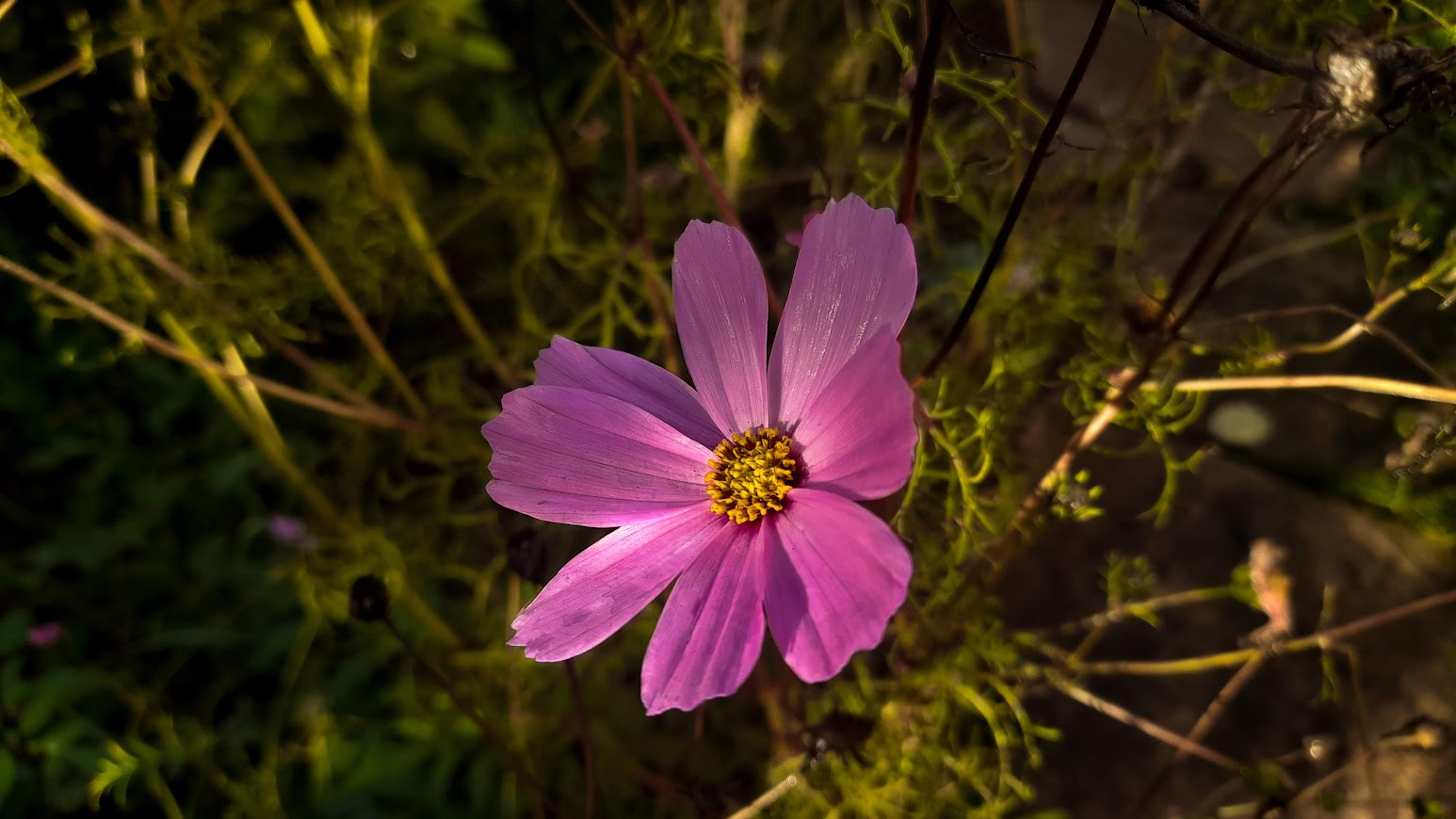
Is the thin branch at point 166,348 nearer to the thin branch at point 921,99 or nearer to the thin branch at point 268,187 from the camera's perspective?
the thin branch at point 268,187

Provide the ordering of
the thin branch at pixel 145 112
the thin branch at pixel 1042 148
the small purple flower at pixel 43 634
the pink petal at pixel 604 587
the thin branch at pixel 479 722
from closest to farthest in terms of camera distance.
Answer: the thin branch at pixel 1042 148 → the pink petal at pixel 604 587 → the thin branch at pixel 479 722 → the thin branch at pixel 145 112 → the small purple flower at pixel 43 634

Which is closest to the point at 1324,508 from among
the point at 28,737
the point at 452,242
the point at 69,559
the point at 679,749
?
the point at 679,749

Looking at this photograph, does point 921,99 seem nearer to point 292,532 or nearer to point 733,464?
point 733,464

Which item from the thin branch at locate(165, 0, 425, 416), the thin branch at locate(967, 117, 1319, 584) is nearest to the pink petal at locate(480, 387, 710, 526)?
the thin branch at locate(967, 117, 1319, 584)

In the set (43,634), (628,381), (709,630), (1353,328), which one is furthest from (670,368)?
(43,634)

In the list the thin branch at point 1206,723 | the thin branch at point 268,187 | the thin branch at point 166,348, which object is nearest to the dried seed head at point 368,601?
the thin branch at point 166,348

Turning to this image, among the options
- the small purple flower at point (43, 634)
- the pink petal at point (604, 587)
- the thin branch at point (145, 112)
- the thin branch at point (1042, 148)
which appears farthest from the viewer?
the small purple flower at point (43, 634)
